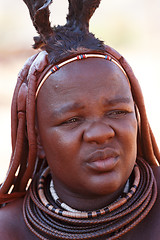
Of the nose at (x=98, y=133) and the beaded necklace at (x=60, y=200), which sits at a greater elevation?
the nose at (x=98, y=133)

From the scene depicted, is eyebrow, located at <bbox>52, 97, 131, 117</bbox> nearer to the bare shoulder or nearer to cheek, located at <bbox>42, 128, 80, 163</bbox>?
cheek, located at <bbox>42, 128, 80, 163</bbox>

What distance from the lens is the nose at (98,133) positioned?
1.96m

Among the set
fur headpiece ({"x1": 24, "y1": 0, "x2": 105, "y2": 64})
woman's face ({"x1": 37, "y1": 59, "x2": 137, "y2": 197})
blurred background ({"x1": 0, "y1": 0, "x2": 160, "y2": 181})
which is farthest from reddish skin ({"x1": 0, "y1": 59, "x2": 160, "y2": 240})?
blurred background ({"x1": 0, "y1": 0, "x2": 160, "y2": 181})

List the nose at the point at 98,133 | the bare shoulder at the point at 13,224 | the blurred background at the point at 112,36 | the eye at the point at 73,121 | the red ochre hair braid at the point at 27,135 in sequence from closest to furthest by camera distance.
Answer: the nose at the point at 98,133
the eye at the point at 73,121
the bare shoulder at the point at 13,224
the red ochre hair braid at the point at 27,135
the blurred background at the point at 112,36

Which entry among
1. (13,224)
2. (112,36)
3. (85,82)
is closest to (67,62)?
(85,82)

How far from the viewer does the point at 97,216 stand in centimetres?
204

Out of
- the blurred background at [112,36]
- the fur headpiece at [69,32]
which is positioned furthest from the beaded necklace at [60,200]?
the blurred background at [112,36]

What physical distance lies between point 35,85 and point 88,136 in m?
0.53

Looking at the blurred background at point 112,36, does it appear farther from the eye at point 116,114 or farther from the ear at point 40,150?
the eye at point 116,114

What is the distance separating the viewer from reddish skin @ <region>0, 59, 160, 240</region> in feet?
6.56

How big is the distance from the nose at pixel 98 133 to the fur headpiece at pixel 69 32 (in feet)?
1.53

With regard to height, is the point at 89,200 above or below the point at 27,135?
below

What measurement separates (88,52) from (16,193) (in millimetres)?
1052

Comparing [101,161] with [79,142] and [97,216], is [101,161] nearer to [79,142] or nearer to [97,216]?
[79,142]
